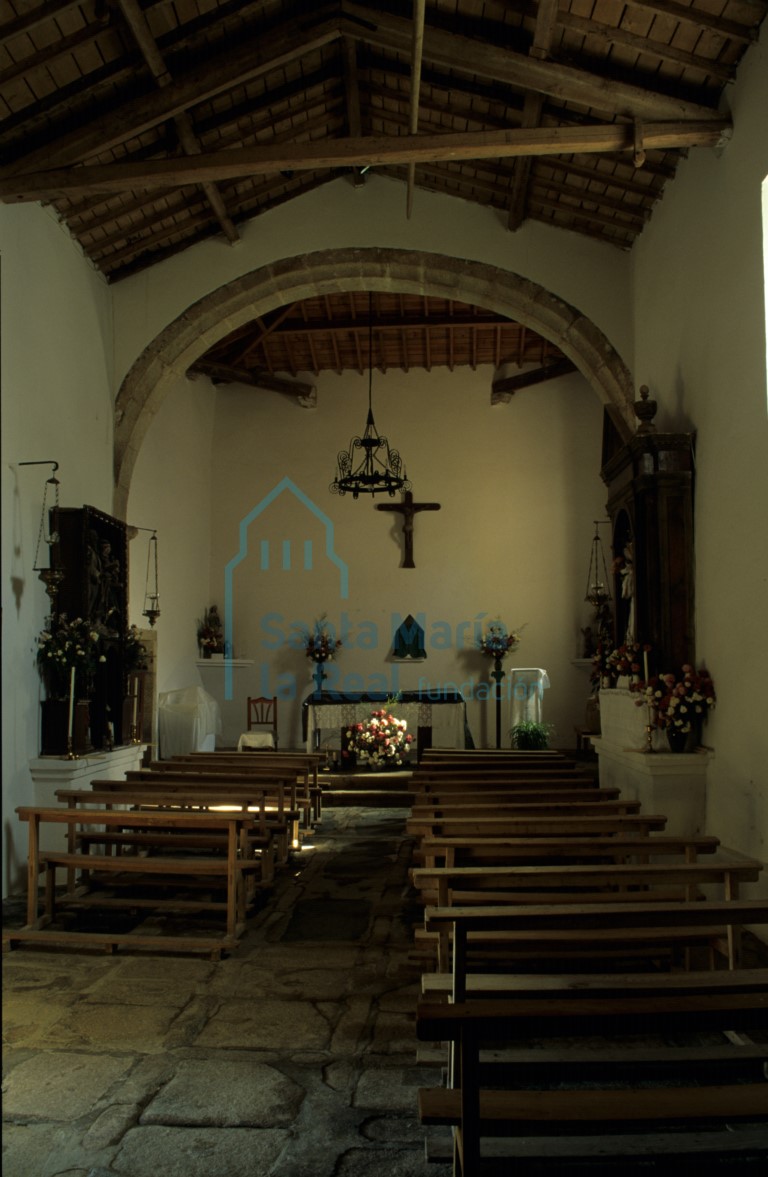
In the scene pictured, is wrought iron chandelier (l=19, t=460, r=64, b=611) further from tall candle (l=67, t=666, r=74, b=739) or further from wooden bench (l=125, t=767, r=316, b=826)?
wooden bench (l=125, t=767, r=316, b=826)

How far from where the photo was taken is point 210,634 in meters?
13.4

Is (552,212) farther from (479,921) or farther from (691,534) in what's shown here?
(479,921)

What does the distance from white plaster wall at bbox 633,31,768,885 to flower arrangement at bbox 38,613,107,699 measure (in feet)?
13.5

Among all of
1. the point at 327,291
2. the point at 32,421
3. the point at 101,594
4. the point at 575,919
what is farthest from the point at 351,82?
the point at 575,919

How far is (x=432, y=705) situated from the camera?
11531 mm

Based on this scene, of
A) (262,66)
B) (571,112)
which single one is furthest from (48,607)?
(571,112)

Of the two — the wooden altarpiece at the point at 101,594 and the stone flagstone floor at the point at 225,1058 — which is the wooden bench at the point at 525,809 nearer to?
the stone flagstone floor at the point at 225,1058

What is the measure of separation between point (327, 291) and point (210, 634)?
19.8 feet

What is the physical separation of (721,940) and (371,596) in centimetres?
1048

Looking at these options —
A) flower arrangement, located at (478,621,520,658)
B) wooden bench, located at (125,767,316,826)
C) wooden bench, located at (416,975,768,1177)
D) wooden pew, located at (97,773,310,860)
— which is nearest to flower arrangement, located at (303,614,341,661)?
flower arrangement, located at (478,621,520,658)

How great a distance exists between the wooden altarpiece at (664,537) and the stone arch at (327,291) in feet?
6.17

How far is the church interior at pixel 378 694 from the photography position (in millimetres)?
2646

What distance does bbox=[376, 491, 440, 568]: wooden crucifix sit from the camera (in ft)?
44.9

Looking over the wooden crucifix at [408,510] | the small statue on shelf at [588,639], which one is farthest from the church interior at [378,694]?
the wooden crucifix at [408,510]
